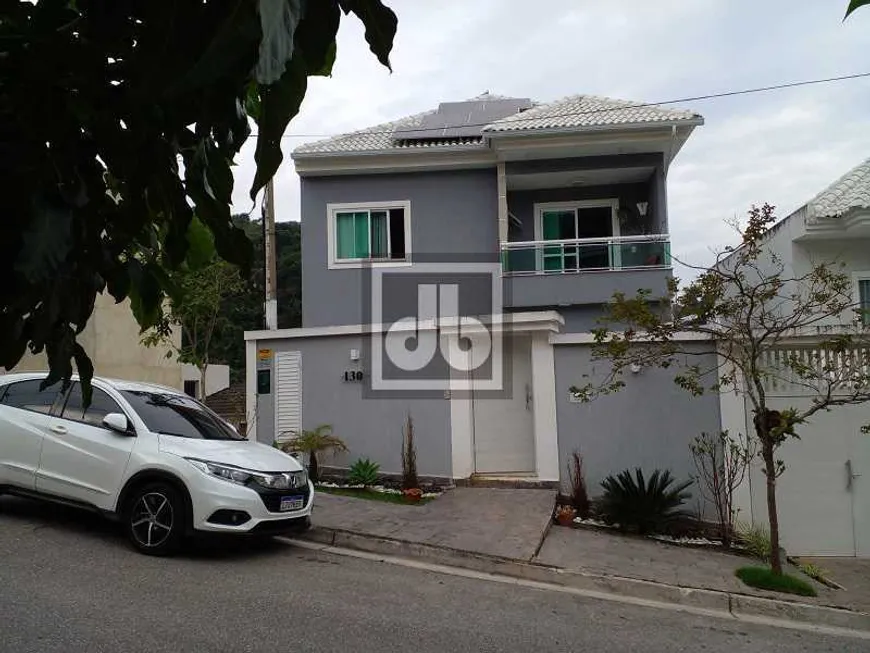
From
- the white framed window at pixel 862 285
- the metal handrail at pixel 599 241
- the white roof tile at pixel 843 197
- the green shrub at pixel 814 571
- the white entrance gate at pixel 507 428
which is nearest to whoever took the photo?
the green shrub at pixel 814 571

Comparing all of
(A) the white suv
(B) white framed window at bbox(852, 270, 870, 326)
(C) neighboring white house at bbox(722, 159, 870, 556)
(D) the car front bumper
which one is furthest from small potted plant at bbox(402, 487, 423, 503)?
(B) white framed window at bbox(852, 270, 870, 326)

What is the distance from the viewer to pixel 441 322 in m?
11.6

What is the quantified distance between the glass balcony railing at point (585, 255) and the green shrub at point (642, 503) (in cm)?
607

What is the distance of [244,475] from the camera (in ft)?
23.8

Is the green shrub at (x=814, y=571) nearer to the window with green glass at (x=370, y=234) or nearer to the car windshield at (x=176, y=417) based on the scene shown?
Answer: the car windshield at (x=176, y=417)

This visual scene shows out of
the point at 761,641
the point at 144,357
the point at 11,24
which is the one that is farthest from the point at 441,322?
the point at 144,357

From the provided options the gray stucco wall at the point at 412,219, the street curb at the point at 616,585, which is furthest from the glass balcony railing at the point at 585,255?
the street curb at the point at 616,585

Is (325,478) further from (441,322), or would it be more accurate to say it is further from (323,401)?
(441,322)

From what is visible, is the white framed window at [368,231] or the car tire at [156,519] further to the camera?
the white framed window at [368,231]

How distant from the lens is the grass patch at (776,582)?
7.30m

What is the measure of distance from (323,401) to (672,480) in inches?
225

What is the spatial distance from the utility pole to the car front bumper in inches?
279

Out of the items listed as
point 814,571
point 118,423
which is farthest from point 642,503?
point 118,423

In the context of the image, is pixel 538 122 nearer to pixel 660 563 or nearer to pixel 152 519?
pixel 660 563
